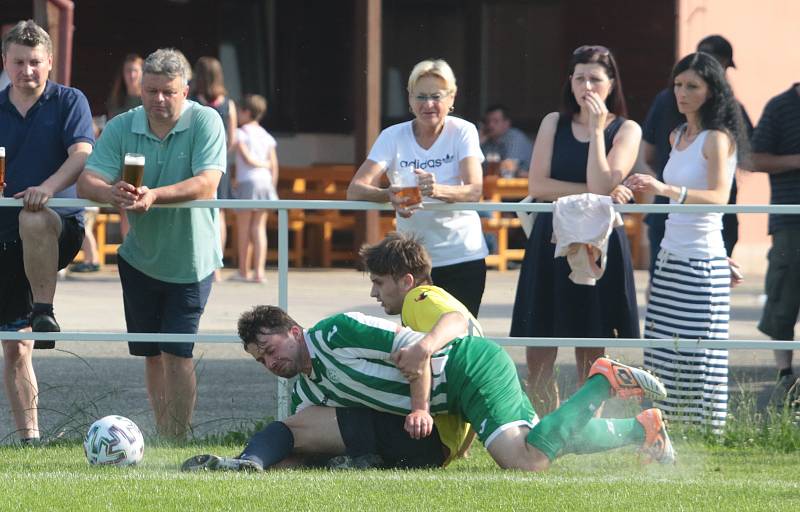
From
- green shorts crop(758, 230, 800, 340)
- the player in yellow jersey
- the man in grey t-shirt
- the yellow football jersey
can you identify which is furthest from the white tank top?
the man in grey t-shirt

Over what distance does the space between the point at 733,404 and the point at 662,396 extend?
1466 millimetres

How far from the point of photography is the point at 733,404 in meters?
8.05

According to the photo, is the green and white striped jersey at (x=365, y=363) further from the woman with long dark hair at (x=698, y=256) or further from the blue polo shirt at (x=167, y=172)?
the woman with long dark hair at (x=698, y=256)

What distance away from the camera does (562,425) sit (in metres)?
6.54

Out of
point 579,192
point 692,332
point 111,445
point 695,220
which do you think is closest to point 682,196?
point 695,220

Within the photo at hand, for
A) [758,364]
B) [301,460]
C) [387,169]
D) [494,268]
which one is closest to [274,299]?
[494,268]

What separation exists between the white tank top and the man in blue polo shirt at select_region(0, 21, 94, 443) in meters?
2.88

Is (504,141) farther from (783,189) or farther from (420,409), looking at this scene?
(420,409)

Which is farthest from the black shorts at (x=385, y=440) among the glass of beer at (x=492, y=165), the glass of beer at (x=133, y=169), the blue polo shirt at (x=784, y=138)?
the glass of beer at (x=492, y=165)

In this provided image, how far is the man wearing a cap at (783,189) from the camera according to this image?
367 inches

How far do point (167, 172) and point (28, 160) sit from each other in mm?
711

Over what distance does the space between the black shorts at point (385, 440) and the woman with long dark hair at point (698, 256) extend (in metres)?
1.52

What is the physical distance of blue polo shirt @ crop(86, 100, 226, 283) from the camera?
295 inches

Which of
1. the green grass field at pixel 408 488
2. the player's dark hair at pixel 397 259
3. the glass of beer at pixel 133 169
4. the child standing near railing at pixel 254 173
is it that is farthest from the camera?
the child standing near railing at pixel 254 173
